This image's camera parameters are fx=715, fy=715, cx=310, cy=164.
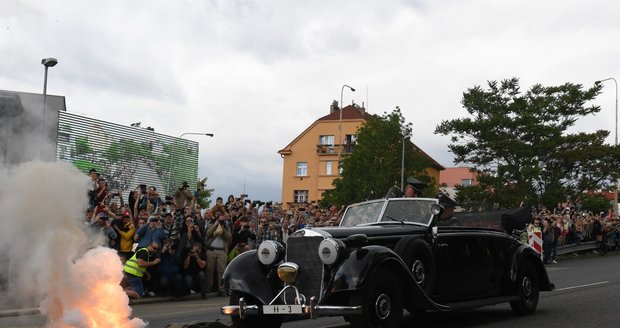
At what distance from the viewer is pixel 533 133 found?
3856 centimetres

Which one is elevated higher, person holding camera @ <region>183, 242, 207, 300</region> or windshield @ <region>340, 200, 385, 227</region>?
windshield @ <region>340, 200, 385, 227</region>

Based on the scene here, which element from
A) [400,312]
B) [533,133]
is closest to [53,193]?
[400,312]

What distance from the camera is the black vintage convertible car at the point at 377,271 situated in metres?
8.19

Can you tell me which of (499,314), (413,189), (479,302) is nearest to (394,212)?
(413,189)

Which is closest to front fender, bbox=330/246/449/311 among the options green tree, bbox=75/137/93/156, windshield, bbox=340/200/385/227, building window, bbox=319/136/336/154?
windshield, bbox=340/200/385/227

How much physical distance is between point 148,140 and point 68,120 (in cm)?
592

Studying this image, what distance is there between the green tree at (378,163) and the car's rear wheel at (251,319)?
44355 millimetres

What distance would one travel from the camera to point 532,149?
38.2 metres

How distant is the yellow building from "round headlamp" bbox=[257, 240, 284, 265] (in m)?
70.3

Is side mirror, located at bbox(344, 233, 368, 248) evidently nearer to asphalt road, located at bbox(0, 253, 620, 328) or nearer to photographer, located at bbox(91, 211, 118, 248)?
asphalt road, located at bbox(0, 253, 620, 328)

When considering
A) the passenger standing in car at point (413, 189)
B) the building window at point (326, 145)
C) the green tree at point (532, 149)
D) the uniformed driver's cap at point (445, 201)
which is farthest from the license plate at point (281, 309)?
the building window at point (326, 145)

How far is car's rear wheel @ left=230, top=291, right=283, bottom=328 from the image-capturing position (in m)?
8.77

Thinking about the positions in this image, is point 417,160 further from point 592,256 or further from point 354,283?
point 354,283

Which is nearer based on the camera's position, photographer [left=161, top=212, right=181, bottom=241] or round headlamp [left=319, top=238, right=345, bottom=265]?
round headlamp [left=319, top=238, right=345, bottom=265]
